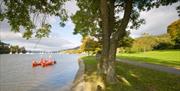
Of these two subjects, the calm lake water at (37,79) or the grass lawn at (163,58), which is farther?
the grass lawn at (163,58)

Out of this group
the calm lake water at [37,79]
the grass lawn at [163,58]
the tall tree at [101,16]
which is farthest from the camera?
the grass lawn at [163,58]

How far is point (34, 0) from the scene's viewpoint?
12.0 metres

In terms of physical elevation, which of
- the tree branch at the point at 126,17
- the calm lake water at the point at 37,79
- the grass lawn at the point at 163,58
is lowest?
the calm lake water at the point at 37,79

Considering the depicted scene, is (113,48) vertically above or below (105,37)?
below

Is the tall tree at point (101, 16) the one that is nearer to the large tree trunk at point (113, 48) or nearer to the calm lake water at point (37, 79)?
the large tree trunk at point (113, 48)

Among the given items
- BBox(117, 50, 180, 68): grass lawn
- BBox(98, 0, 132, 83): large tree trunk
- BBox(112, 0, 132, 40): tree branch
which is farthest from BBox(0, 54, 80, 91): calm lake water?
BBox(117, 50, 180, 68): grass lawn

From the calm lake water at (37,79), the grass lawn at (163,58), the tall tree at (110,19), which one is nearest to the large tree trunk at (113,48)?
the tall tree at (110,19)

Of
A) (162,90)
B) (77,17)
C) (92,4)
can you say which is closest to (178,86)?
(162,90)

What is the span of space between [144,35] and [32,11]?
323 feet

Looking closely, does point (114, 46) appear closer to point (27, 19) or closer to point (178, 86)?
point (178, 86)

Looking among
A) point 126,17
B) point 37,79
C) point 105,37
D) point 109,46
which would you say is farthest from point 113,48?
point 37,79

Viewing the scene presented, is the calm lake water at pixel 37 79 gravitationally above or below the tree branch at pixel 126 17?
below

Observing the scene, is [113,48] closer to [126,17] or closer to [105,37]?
[105,37]

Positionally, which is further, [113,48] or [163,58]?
[163,58]
